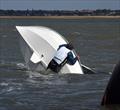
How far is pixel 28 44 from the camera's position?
80.6ft

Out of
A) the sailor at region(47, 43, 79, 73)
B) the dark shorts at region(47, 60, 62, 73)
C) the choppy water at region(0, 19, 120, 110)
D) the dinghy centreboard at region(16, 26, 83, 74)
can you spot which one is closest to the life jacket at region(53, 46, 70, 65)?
the sailor at region(47, 43, 79, 73)

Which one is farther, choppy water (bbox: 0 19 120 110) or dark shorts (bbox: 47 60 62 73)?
dark shorts (bbox: 47 60 62 73)

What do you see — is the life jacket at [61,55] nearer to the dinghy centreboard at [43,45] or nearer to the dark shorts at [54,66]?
the dark shorts at [54,66]

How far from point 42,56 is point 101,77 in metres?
2.93

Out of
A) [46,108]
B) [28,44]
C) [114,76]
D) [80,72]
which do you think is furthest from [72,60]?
[114,76]

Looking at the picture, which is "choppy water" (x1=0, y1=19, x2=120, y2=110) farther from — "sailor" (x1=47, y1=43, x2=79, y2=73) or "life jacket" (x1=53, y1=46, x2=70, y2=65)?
"life jacket" (x1=53, y1=46, x2=70, y2=65)

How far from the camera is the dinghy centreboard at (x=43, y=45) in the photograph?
902 inches

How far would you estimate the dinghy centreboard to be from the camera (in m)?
22.9

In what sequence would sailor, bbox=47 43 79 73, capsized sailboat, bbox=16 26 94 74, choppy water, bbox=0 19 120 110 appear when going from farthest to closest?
capsized sailboat, bbox=16 26 94 74 < sailor, bbox=47 43 79 73 < choppy water, bbox=0 19 120 110

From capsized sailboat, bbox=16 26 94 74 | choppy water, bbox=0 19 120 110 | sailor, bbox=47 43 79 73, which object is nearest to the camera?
choppy water, bbox=0 19 120 110

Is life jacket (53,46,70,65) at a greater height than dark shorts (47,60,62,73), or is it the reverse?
life jacket (53,46,70,65)

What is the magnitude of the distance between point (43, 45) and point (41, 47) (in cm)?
11

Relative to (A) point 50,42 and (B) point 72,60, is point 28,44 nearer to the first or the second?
(A) point 50,42

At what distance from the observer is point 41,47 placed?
2427 centimetres
